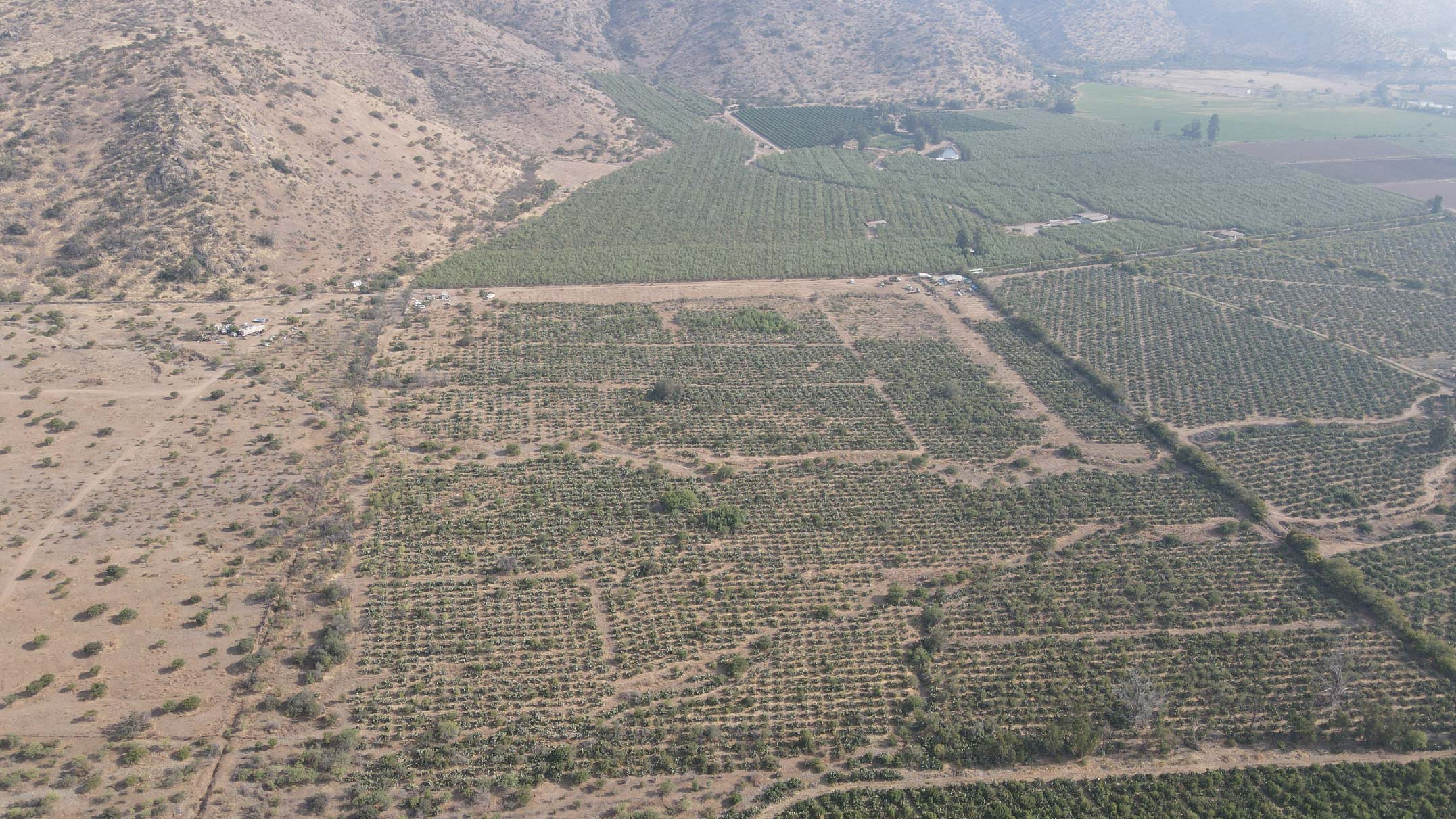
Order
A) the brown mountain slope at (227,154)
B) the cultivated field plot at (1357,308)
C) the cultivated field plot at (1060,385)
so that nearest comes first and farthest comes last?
the cultivated field plot at (1060,385) → the cultivated field plot at (1357,308) → the brown mountain slope at (227,154)

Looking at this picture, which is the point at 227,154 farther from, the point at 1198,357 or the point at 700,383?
the point at 1198,357

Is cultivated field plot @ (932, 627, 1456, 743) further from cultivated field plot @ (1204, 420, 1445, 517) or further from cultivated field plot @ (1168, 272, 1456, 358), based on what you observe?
cultivated field plot @ (1168, 272, 1456, 358)

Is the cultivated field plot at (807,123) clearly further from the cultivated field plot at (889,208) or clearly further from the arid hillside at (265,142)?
the arid hillside at (265,142)

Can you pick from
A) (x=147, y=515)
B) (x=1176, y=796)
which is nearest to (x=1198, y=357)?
(x=1176, y=796)

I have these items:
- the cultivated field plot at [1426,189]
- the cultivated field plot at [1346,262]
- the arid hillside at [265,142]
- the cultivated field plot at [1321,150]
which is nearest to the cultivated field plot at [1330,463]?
the cultivated field plot at [1346,262]

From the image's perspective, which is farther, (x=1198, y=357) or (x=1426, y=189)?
(x=1426, y=189)

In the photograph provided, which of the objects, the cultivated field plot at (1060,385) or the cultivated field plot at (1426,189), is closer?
the cultivated field plot at (1060,385)

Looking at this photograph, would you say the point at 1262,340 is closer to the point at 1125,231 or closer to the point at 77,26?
the point at 1125,231
